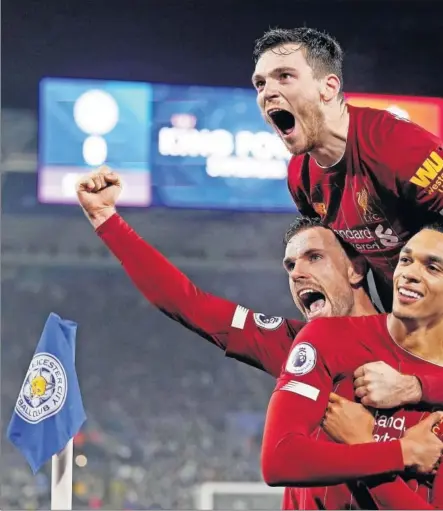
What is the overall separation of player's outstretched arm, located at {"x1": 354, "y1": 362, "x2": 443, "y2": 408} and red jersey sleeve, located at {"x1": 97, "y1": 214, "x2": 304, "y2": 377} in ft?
0.98

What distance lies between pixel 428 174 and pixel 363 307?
1.36 feet

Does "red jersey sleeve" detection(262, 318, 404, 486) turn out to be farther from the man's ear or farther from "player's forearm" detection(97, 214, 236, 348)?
"player's forearm" detection(97, 214, 236, 348)

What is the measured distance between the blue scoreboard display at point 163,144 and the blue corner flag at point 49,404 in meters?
1.29

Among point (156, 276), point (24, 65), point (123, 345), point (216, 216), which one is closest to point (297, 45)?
point (156, 276)

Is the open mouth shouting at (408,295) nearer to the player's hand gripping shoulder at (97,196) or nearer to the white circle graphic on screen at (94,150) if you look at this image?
the player's hand gripping shoulder at (97,196)

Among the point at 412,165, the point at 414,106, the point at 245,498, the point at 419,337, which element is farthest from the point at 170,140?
the point at 419,337

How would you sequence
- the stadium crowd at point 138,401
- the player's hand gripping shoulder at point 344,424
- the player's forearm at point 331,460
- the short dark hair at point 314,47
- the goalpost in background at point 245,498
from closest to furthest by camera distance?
the player's forearm at point 331,460 < the player's hand gripping shoulder at point 344,424 < the short dark hair at point 314,47 < the goalpost in background at point 245,498 < the stadium crowd at point 138,401

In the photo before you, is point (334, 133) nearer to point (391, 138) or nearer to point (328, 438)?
point (391, 138)

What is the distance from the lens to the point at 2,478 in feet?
18.4

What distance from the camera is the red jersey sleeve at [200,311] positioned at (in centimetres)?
292

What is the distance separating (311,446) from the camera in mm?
2539

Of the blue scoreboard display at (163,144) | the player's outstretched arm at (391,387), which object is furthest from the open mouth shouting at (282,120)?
the blue scoreboard display at (163,144)

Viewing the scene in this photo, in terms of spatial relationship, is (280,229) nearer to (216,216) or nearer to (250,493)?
(216,216)

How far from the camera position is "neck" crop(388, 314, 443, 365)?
270 cm
